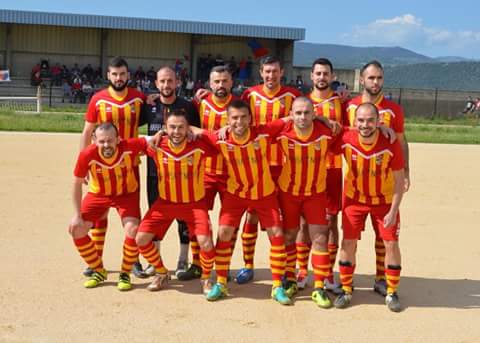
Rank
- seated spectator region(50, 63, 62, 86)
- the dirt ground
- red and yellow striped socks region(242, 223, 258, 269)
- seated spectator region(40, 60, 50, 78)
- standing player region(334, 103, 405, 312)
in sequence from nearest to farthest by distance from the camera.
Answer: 1. the dirt ground
2. standing player region(334, 103, 405, 312)
3. red and yellow striped socks region(242, 223, 258, 269)
4. seated spectator region(50, 63, 62, 86)
5. seated spectator region(40, 60, 50, 78)

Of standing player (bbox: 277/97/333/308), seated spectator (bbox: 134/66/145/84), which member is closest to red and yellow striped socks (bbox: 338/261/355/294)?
standing player (bbox: 277/97/333/308)

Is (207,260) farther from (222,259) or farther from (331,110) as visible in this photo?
(331,110)

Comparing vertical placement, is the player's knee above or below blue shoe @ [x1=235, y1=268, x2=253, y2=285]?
above

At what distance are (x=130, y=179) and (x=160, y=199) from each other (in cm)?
38

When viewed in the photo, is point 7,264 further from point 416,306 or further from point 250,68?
point 250,68

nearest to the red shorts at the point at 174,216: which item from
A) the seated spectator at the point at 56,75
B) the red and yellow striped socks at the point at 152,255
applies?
the red and yellow striped socks at the point at 152,255

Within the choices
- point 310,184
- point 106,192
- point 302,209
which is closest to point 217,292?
point 302,209

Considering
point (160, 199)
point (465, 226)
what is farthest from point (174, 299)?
point (465, 226)

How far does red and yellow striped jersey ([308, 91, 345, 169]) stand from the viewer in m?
6.52

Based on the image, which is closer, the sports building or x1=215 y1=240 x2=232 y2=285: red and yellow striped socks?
x1=215 y1=240 x2=232 y2=285: red and yellow striped socks

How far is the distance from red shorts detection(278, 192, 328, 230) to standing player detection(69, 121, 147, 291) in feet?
4.88

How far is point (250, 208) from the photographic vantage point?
6316mm

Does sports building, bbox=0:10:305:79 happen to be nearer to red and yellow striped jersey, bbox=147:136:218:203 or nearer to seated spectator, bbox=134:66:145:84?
seated spectator, bbox=134:66:145:84

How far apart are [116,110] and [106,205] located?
1.00m
